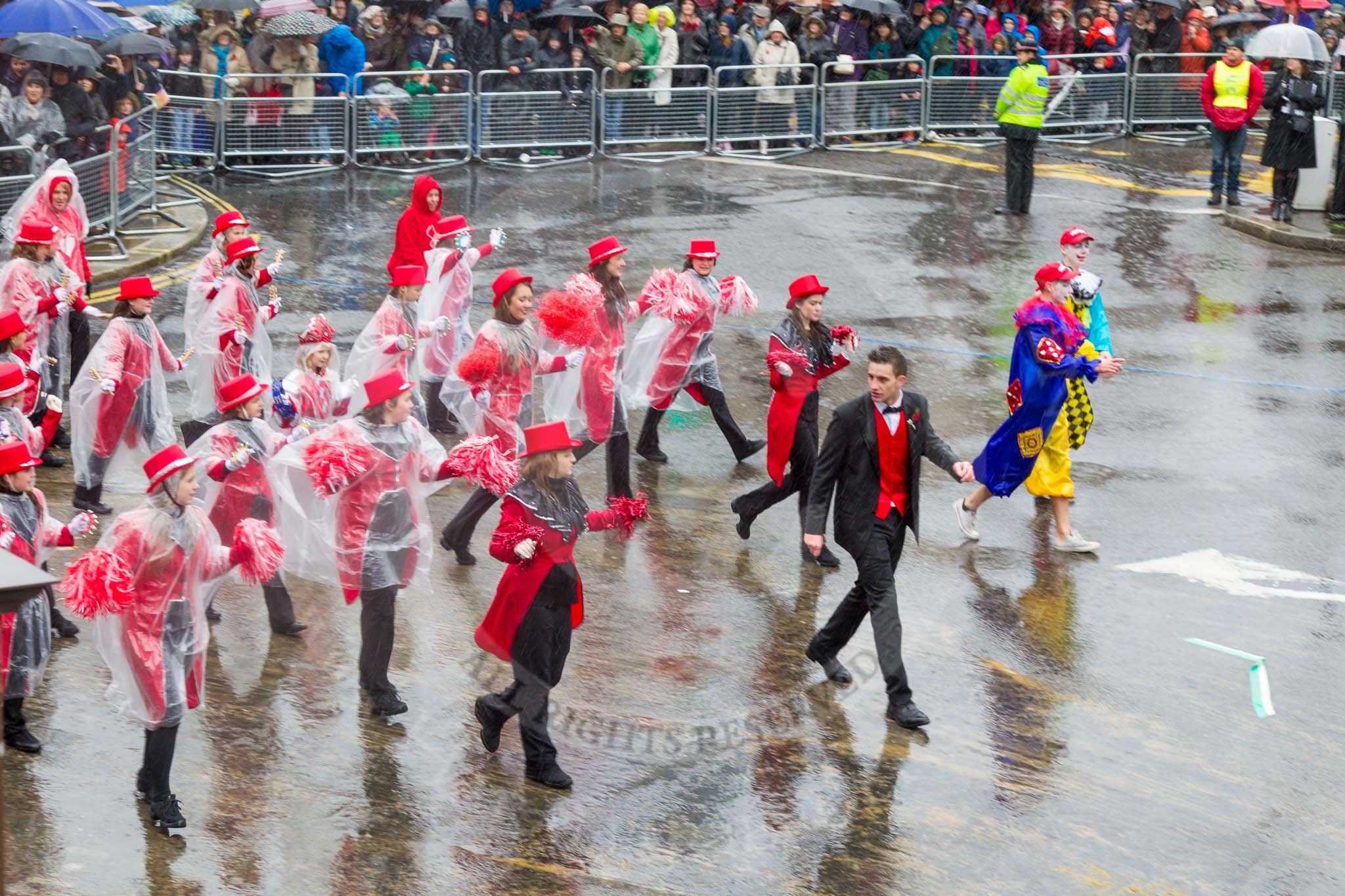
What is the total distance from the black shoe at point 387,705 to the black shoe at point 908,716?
247 centimetres

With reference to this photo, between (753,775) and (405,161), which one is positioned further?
(405,161)

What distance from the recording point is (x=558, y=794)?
7508mm

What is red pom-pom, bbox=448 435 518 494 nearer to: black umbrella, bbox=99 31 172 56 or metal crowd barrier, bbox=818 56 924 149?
black umbrella, bbox=99 31 172 56

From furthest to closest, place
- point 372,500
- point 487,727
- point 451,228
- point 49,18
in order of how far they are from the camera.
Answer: point 49,18 < point 451,228 < point 372,500 < point 487,727

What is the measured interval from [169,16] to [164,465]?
14.5 metres

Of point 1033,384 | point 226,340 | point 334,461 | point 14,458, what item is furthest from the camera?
point 226,340

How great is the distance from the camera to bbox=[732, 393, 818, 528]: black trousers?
10.4m

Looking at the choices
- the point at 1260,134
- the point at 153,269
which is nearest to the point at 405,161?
the point at 153,269

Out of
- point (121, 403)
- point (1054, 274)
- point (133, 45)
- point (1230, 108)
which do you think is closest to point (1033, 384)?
point (1054, 274)

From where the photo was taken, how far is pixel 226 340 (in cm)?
1076

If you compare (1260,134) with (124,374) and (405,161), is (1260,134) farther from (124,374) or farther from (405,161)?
(124,374)

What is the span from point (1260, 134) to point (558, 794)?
21000 mm

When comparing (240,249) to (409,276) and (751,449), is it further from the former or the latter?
(751,449)

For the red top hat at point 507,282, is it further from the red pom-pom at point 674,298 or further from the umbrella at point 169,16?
the umbrella at point 169,16
